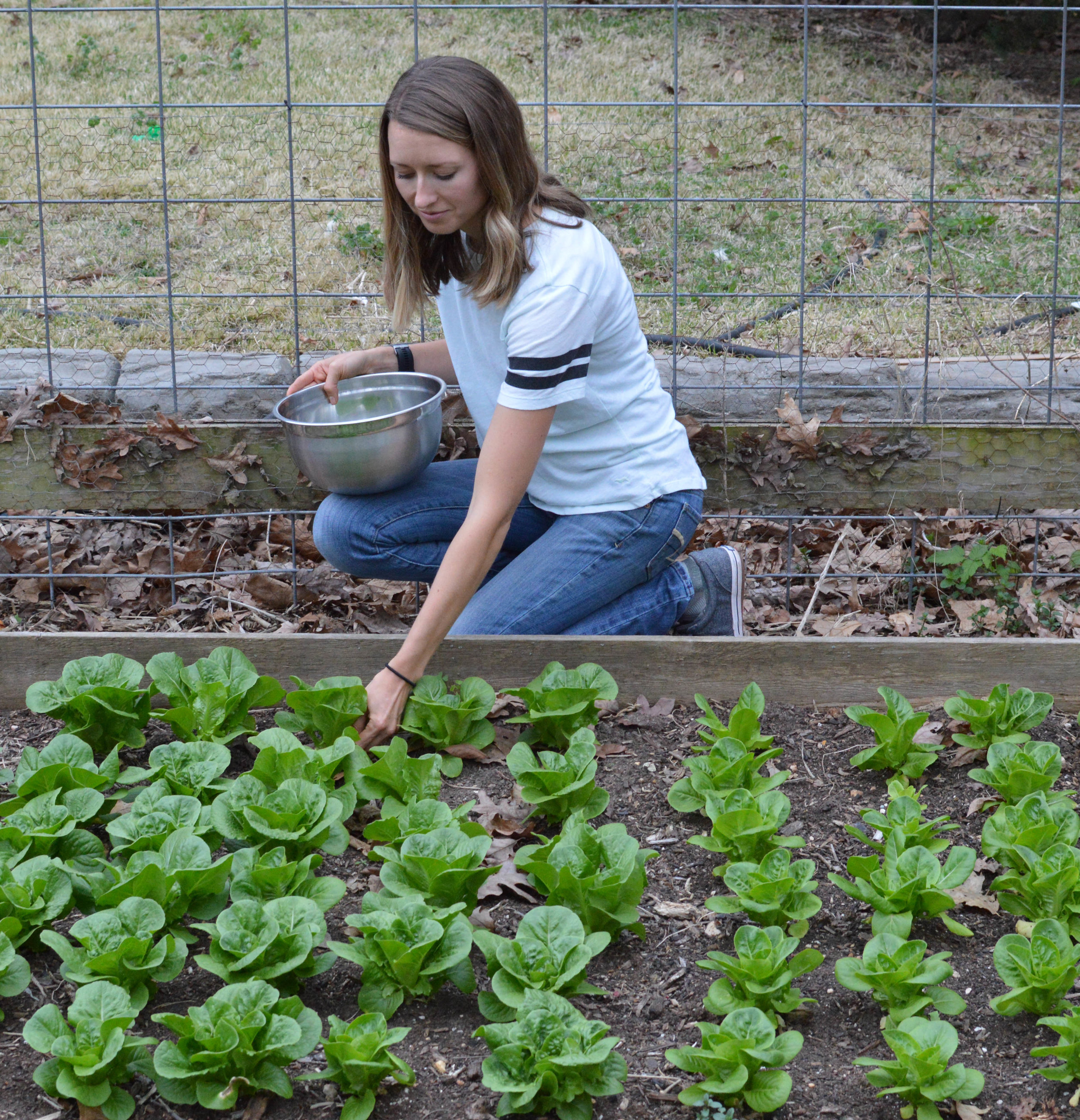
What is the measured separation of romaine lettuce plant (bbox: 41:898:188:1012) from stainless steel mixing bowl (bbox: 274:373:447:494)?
1246mm

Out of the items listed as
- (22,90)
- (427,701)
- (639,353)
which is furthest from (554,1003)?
(22,90)

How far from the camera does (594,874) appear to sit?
189 centimetres

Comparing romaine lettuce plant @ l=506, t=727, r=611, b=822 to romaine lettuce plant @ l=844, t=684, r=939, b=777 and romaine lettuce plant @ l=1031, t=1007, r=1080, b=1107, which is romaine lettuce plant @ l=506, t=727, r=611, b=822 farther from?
romaine lettuce plant @ l=1031, t=1007, r=1080, b=1107

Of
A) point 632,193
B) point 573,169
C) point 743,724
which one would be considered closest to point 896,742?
point 743,724

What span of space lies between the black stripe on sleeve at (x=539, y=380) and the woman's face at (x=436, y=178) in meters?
0.33

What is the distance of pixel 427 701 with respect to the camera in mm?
2369

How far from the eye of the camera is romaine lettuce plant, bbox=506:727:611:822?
7.02 ft

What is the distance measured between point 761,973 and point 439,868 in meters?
0.48

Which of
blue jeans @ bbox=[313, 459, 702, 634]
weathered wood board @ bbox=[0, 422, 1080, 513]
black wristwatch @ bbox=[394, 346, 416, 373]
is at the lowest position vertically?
blue jeans @ bbox=[313, 459, 702, 634]

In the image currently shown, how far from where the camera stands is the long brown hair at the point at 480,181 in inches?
94.5

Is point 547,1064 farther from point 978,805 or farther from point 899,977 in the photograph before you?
point 978,805

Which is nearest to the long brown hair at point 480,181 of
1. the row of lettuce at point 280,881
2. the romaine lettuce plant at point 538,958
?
the row of lettuce at point 280,881

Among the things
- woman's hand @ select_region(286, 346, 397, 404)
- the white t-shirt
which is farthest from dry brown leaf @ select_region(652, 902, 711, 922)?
woman's hand @ select_region(286, 346, 397, 404)

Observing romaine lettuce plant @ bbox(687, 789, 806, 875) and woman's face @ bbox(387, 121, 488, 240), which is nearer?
romaine lettuce plant @ bbox(687, 789, 806, 875)
